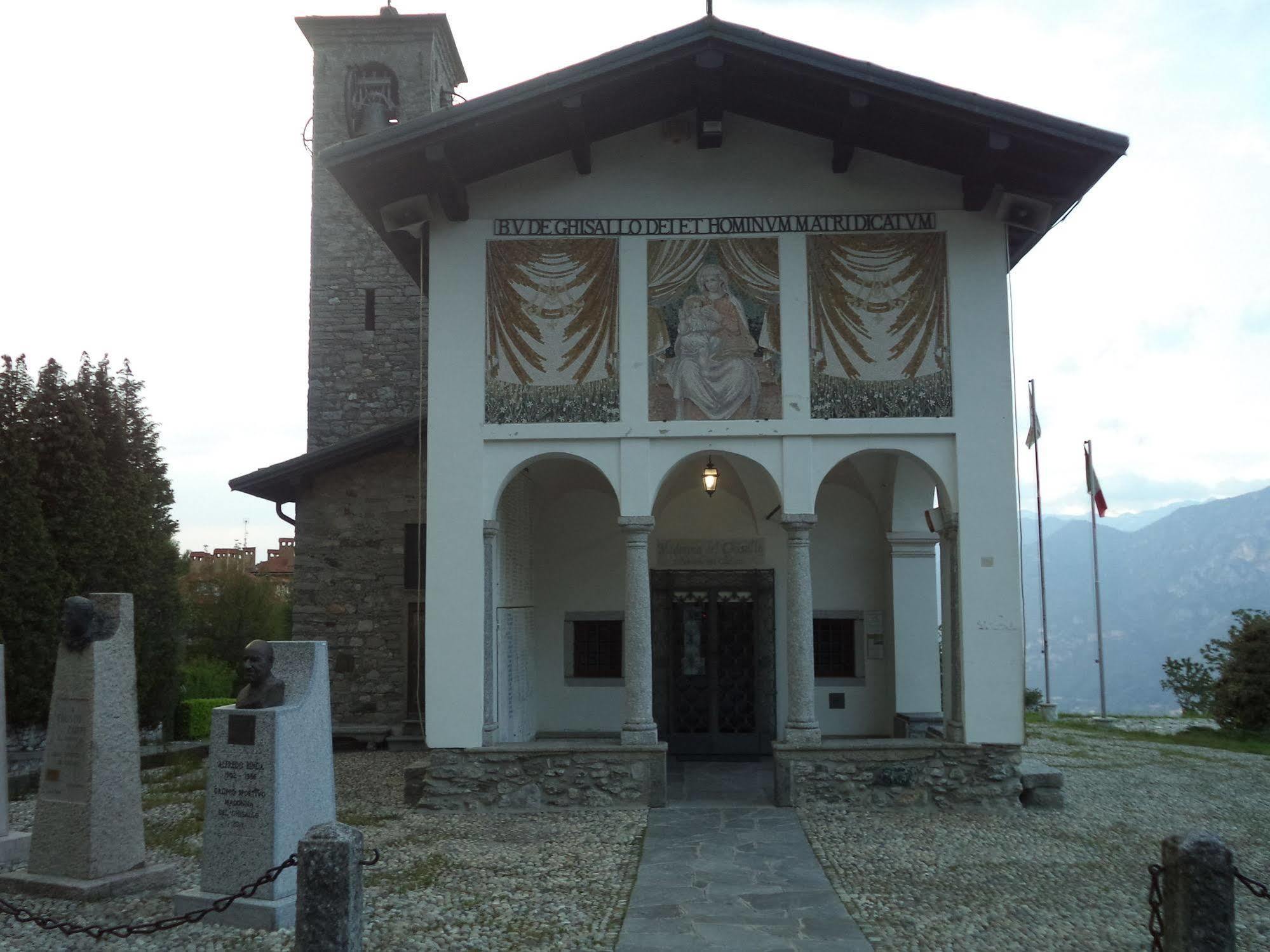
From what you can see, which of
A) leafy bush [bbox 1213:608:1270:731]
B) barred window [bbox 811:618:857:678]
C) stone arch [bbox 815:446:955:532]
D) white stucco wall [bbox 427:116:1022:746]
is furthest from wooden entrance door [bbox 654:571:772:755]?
leafy bush [bbox 1213:608:1270:731]

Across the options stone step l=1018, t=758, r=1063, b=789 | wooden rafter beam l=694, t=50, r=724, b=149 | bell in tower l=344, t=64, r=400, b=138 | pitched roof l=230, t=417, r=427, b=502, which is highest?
bell in tower l=344, t=64, r=400, b=138

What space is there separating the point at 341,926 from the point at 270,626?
16920 mm

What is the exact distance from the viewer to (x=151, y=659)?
13.5 metres

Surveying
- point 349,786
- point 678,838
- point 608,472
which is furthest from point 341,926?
point 349,786

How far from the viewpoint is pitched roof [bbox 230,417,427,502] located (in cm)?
1359

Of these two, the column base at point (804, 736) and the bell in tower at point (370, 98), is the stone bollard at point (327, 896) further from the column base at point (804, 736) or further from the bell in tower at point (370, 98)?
the bell in tower at point (370, 98)

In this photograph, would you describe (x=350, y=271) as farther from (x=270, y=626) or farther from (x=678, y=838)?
(x=678, y=838)

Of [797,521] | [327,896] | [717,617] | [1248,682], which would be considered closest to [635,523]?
[797,521]

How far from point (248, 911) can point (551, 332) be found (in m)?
5.86

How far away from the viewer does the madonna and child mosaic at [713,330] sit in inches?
405

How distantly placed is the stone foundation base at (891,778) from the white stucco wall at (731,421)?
383 millimetres

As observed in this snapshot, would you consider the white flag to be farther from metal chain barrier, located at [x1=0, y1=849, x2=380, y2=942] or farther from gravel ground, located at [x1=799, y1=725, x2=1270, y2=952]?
metal chain barrier, located at [x1=0, y1=849, x2=380, y2=942]

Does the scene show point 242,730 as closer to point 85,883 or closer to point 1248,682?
point 85,883

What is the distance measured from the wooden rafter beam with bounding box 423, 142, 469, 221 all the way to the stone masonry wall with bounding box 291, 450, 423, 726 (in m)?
4.37
